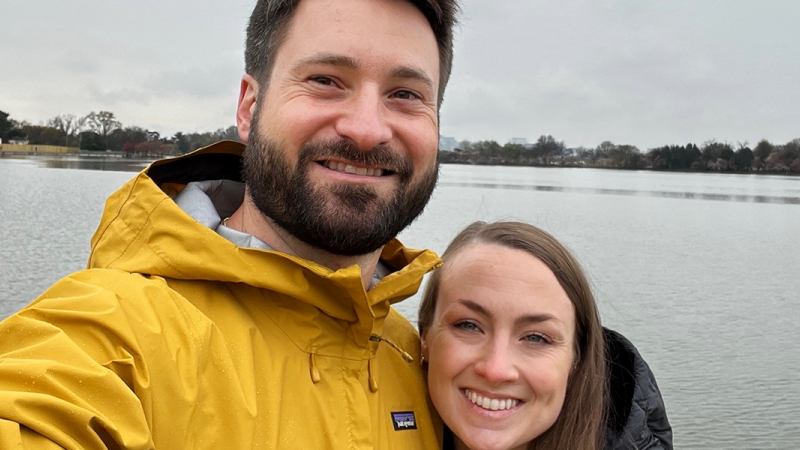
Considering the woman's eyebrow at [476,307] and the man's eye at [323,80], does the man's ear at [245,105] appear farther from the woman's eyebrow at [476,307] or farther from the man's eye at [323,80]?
the woman's eyebrow at [476,307]

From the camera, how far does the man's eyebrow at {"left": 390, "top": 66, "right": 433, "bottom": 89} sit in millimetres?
2320

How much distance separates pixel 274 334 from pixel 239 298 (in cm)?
15

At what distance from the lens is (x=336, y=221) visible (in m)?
2.19

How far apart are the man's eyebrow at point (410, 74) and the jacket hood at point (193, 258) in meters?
0.73

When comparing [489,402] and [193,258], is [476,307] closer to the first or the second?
[489,402]

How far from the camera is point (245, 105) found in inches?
104

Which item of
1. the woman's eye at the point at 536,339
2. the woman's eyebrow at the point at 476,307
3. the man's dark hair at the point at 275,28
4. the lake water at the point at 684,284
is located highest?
the man's dark hair at the point at 275,28

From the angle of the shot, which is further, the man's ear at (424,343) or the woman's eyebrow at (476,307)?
the man's ear at (424,343)

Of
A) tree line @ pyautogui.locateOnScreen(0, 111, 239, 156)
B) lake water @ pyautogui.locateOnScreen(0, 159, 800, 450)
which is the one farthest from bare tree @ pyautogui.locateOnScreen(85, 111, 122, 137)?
lake water @ pyautogui.locateOnScreen(0, 159, 800, 450)

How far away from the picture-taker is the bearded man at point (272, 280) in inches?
56.1

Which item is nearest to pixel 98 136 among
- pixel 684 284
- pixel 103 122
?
pixel 103 122

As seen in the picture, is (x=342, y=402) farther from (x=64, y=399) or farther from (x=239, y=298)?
(x=64, y=399)

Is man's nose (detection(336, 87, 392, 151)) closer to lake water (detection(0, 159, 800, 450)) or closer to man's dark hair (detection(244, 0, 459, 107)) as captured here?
man's dark hair (detection(244, 0, 459, 107))

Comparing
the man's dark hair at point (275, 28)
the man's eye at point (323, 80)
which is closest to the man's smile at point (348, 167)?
the man's eye at point (323, 80)
